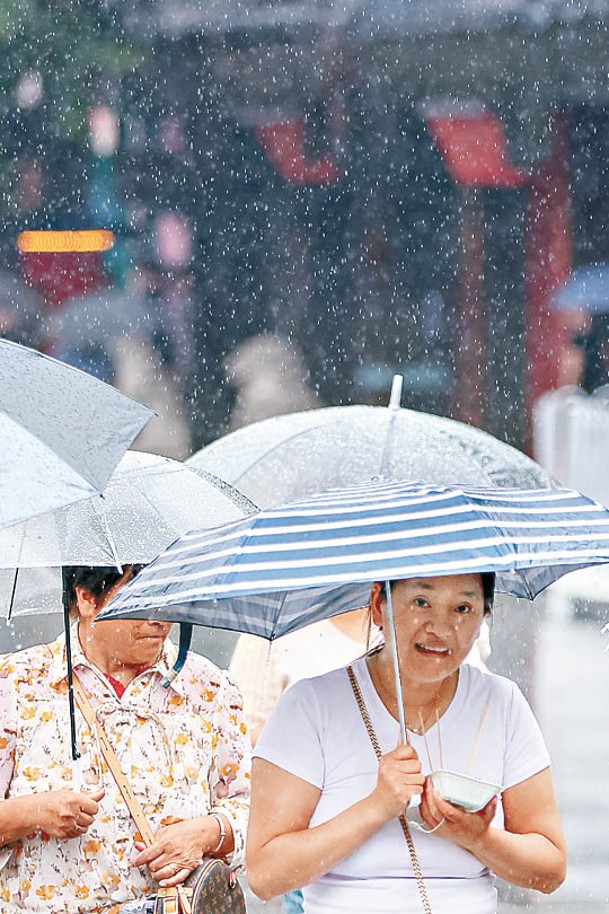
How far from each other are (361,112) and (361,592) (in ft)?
33.7

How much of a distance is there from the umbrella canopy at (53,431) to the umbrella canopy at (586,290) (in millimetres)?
10023

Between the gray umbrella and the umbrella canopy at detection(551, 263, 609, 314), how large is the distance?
8540mm

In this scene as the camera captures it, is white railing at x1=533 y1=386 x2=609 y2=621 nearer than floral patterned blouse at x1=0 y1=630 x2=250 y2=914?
No

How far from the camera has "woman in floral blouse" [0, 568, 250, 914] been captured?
2645 mm

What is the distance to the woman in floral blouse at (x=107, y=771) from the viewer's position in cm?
264

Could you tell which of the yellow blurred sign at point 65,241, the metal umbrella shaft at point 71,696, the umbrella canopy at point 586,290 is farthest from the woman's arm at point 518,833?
the yellow blurred sign at point 65,241

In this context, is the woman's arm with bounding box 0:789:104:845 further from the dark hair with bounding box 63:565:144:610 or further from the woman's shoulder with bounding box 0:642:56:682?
the dark hair with bounding box 63:565:144:610

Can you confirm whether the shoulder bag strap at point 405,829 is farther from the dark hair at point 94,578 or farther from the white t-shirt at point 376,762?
the dark hair at point 94,578

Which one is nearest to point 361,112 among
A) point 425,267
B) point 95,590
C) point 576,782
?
point 425,267

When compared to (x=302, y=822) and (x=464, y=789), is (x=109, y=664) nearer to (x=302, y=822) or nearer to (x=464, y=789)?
(x=302, y=822)

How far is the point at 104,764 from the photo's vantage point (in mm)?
2713

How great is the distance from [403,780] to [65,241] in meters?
10.8

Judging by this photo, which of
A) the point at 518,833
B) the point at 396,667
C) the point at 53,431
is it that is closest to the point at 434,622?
the point at 396,667

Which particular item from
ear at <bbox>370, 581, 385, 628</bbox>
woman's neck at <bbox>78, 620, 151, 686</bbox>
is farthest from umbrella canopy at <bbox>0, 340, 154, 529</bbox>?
woman's neck at <bbox>78, 620, 151, 686</bbox>
